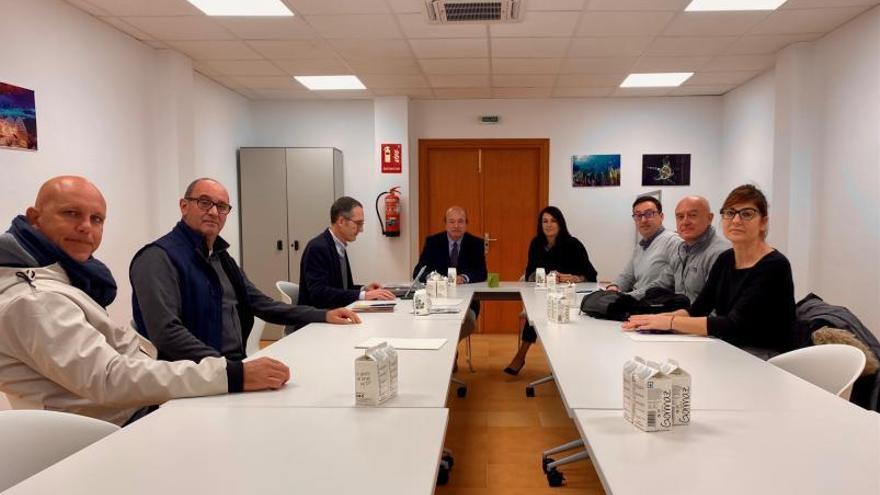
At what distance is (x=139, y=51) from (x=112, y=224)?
1500mm

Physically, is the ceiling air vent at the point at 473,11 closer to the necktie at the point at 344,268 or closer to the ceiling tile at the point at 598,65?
the ceiling tile at the point at 598,65

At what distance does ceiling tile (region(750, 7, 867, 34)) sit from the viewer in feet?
12.9

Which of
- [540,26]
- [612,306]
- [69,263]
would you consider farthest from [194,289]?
[540,26]

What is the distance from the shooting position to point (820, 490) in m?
1.06

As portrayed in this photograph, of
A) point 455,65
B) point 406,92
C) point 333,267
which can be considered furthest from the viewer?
point 406,92

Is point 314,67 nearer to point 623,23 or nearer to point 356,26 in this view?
point 356,26

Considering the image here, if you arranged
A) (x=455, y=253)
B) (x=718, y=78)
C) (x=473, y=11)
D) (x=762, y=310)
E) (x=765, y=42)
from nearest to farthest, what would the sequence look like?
(x=762, y=310) < (x=473, y=11) < (x=765, y=42) < (x=455, y=253) < (x=718, y=78)

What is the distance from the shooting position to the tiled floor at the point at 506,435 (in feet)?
9.19

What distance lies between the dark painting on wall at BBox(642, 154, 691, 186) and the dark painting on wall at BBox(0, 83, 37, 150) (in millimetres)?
5903

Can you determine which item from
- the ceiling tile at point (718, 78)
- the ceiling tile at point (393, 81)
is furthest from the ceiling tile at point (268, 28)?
the ceiling tile at point (718, 78)

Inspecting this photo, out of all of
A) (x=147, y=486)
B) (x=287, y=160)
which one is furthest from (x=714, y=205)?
(x=147, y=486)

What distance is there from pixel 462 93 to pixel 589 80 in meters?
1.43

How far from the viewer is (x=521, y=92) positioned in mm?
6309

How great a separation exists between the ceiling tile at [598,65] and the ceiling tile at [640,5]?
117cm
